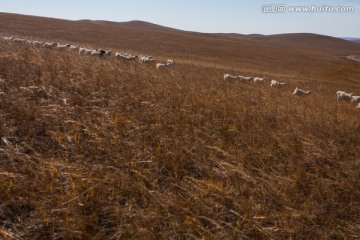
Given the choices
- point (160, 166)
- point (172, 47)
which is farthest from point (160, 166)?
point (172, 47)

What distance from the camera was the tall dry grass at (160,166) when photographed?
3182 mm

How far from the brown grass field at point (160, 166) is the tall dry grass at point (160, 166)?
0.7 inches

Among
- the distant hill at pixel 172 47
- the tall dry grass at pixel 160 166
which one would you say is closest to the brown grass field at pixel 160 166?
the tall dry grass at pixel 160 166

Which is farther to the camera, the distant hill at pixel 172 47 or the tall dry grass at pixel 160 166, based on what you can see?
the distant hill at pixel 172 47

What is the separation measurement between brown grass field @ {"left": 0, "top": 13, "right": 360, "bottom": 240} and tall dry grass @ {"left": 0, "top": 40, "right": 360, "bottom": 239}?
2cm

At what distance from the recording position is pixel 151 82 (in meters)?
7.81

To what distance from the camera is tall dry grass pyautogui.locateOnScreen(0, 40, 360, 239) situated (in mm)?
3182

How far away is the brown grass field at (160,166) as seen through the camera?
318cm

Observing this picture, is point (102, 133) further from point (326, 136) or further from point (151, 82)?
point (326, 136)

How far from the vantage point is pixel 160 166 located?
168 inches

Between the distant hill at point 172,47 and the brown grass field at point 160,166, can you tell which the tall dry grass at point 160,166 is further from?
the distant hill at point 172,47

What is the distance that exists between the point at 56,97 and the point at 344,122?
664cm

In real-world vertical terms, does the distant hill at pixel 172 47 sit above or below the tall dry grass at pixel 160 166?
above

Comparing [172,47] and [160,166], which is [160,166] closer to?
[160,166]
